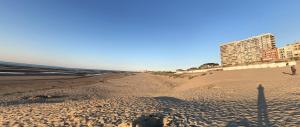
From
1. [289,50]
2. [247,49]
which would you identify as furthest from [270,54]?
[247,49]

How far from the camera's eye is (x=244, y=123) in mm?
8430

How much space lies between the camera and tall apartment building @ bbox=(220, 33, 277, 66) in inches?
5362

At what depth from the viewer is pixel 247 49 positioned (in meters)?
148

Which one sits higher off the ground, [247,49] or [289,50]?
[247,49]

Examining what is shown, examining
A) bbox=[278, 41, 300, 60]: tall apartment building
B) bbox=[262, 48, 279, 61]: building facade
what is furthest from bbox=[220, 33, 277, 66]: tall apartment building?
bbox=[278, 41, 300, 60]: tall apartment building

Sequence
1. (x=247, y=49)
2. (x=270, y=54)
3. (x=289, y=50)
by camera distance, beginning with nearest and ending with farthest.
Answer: (x=289, y=50) < (x=270, y=54) < (x=247, y=49)

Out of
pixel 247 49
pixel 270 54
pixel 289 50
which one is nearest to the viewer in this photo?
pixel 289 50

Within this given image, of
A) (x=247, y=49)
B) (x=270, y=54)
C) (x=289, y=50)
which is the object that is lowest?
(x=270, y=54)

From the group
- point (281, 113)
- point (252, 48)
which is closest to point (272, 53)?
point (252, 48)

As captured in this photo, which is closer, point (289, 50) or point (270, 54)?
point (289, 50)

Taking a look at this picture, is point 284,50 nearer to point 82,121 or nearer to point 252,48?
point 252,48

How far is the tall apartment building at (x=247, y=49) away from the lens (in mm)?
136200

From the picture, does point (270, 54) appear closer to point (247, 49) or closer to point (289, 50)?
point (289, 50)

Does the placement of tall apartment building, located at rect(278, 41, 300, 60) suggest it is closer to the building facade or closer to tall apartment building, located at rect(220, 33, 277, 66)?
the building facade
